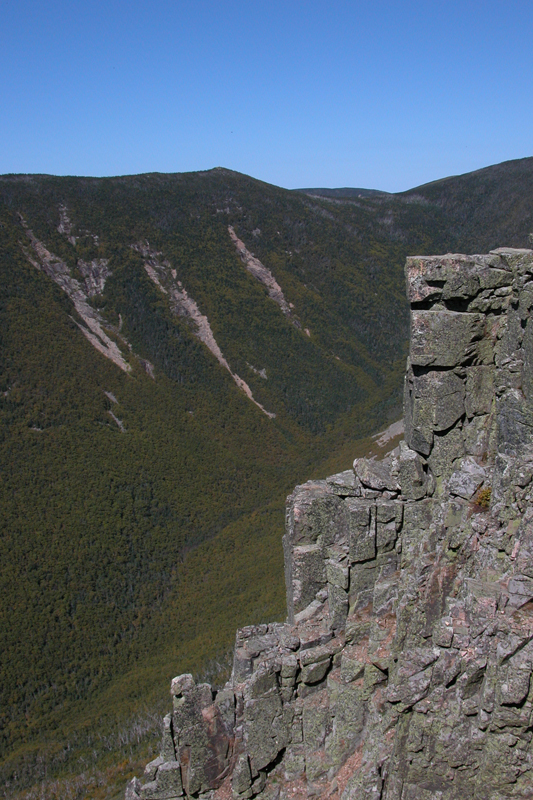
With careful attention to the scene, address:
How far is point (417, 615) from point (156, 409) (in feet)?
332

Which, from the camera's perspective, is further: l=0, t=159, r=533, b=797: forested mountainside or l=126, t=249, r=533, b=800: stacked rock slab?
l=0, t=159, r=533, b=797: forested mountainside

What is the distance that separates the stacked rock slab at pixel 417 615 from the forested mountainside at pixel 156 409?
3558 centimetres

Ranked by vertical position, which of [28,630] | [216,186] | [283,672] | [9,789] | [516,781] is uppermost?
[216,186]

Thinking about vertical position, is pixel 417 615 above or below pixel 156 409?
above

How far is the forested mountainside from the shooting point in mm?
70625

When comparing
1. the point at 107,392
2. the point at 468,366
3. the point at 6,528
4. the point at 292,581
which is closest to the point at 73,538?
the point at 6,528

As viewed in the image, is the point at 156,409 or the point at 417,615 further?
the point at 156,409

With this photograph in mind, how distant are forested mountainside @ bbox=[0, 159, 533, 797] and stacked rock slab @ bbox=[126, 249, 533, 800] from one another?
Result: 3558 centimetres

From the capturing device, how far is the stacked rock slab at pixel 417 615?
645 inches

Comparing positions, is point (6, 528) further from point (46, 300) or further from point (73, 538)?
point (46, 300)

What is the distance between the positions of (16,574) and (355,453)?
56.9m

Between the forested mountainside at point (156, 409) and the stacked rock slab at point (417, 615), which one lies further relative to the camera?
the forested mountainside at point (156, 409)

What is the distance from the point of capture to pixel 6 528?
272ft

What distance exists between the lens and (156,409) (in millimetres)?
117438
